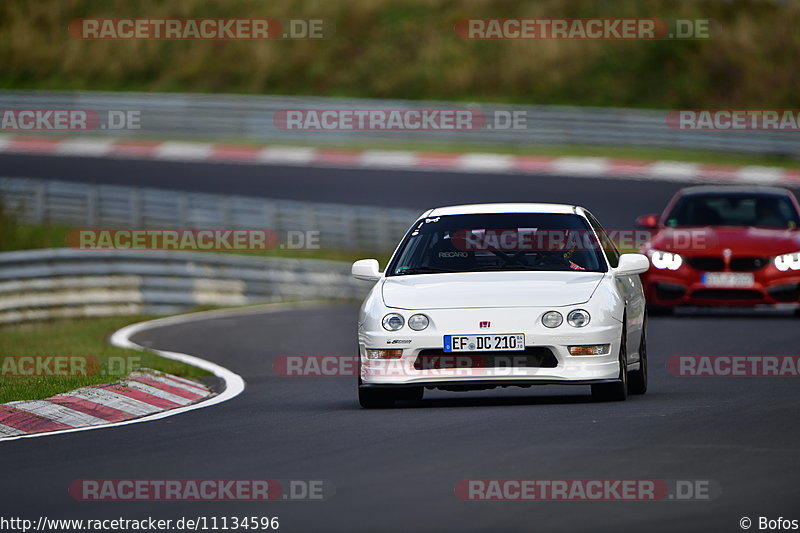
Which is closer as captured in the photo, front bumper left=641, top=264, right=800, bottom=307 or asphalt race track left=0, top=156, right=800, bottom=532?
asphalt race track left=0, top=156, right=800, bottom=532

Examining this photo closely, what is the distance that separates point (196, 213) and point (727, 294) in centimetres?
1347

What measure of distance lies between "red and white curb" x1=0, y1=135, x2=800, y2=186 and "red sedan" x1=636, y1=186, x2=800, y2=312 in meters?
13.0

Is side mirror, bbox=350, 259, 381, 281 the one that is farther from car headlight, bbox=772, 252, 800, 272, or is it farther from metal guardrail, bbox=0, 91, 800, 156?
metal guardrail, bbox=0, 91, 800, 156

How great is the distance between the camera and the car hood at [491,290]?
10852 millimetres

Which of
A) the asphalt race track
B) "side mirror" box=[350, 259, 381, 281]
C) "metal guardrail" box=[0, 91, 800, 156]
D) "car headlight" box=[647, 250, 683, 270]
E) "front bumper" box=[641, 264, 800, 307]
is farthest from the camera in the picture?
"metal guardrail" box=[0, 91, 800, 156]

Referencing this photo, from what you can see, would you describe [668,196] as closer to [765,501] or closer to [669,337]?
[669,337]

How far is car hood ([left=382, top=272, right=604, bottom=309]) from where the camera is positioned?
1085 cm

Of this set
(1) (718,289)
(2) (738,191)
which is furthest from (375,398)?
(2) (738,191)

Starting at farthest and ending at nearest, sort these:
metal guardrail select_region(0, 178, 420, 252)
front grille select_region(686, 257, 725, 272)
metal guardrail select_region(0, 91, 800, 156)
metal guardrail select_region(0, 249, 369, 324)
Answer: metal guardrail select_region(0, 91, 800, 156)
metal guardrail select_region(0, 178, 420, 252)
metal guardrail select_region(0, 249, 369, 324)
front grille select_region(686, 257, 725, 272)

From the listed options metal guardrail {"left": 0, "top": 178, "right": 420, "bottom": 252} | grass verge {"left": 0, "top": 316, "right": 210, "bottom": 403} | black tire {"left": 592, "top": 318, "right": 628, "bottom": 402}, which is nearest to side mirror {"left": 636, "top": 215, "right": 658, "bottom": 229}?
grass verge {"left": 0, "top": 316, "right": 210, "bottom": 403}

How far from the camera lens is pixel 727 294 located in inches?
718

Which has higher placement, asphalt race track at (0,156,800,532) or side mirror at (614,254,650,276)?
side mirror at (614,254,650,276)

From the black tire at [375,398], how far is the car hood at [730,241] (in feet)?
26.0

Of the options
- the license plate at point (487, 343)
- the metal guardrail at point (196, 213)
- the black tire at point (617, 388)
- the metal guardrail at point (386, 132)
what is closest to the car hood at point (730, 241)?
the black tire at point (617, 388)
